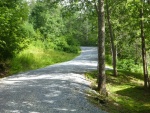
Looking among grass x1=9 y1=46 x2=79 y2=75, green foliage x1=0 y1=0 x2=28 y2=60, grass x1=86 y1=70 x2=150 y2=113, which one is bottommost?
grass x1=86 y1=70 x2=150 y2=113

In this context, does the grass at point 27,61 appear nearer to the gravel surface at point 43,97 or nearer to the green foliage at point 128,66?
the gravel surface at point 43,97

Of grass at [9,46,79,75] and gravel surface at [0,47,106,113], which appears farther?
grass at [9,46,79,75]

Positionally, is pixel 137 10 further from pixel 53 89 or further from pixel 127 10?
pixel 53 89

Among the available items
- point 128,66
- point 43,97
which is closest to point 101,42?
point 43,97

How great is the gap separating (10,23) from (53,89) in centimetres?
616

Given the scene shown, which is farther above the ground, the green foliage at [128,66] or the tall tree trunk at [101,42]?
the tall tree trunk at [101,42]

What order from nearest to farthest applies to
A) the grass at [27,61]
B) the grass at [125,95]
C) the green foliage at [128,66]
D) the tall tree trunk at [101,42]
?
the grass at [125,95]
the tall tree trunk at [101,42]
the grass at [27,61]
the green foliage at [128,66]

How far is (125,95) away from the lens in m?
19.0

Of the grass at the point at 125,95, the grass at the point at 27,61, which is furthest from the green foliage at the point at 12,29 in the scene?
the grass at the point at 125,95

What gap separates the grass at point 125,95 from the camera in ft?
46.3

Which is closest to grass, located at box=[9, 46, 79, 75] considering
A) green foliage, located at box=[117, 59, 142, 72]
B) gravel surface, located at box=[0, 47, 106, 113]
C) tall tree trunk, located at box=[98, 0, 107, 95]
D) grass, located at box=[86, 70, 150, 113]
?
gravel surface, located at box=[0, 47, 106, 113]

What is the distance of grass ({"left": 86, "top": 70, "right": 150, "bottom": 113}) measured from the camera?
46.3ft

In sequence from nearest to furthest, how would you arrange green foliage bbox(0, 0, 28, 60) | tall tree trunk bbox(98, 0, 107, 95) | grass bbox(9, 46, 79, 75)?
tall tree trunk bbox(98, 0, 107, 95)
green foliage bbox(0, 0, 28, 60)
grass bbox(9, 46, 79, 75)

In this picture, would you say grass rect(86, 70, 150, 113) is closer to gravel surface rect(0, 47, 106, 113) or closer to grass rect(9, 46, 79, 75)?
gravel surface rect(0, 47, 106, 113)
